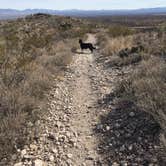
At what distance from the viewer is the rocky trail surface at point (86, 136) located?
187 inches

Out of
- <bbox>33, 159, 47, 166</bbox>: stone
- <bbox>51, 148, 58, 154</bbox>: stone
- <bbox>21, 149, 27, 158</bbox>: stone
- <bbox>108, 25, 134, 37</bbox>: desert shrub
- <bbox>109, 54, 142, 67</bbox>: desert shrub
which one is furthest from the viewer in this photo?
<bbox>108, 25, 134, 37</bbox>: desert shrub

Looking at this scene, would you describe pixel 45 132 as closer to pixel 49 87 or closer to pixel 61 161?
pixel 61 161

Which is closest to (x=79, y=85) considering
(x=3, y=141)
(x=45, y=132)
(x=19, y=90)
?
(x=19, y=90)

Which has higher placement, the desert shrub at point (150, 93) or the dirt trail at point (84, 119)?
the desert shrub at point (150, 93)

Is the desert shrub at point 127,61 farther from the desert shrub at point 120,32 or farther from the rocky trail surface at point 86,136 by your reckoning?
the desert shrub at point 120,32

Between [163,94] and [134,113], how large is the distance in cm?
75

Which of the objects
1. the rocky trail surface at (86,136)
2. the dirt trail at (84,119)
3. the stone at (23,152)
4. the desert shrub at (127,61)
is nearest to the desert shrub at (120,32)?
the desert shrub at (127,61)

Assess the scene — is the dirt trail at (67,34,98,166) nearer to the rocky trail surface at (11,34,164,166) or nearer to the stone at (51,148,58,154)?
the rocky trail surface at (11,34,164,166)

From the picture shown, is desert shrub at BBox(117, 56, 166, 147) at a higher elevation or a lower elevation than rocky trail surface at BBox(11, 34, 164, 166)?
higher

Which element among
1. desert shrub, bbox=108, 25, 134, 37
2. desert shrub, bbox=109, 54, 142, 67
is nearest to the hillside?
desert shrub, bbox=109, 54, 142, 67

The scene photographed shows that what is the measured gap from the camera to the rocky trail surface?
15.6 feet

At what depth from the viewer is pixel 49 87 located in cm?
877

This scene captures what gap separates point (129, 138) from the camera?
530 centimetres

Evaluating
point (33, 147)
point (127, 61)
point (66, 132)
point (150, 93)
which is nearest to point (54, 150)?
point (33, 147)
